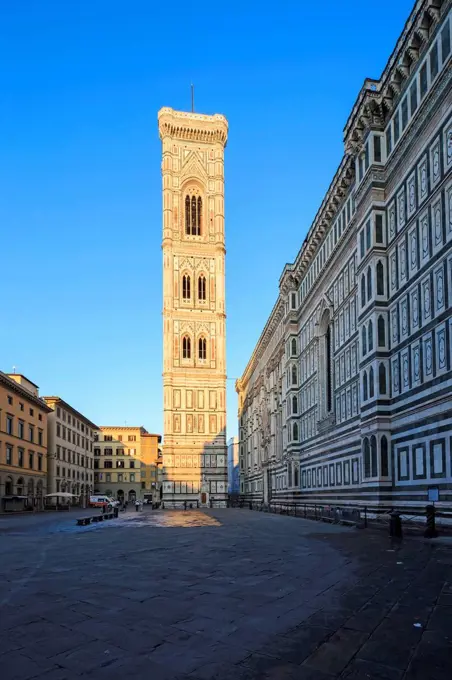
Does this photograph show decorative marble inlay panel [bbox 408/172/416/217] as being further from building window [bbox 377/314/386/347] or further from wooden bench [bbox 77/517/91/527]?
wooden bench [bbox 77/517/91/527]

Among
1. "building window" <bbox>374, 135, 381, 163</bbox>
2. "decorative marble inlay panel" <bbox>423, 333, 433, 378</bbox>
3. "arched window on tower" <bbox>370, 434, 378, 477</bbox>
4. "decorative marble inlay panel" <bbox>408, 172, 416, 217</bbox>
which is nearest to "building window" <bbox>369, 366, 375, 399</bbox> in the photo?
"arched window on tower" <bbox>370, 434, 378, 477</bbox>

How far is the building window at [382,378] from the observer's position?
3322 centimetres

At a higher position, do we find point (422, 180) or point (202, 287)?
point (202, 287)

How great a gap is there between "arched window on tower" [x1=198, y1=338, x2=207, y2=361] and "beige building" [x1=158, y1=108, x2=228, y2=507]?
15cm

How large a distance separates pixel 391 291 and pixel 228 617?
1035 inches

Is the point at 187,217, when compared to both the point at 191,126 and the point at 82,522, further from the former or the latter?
the point at 82,522

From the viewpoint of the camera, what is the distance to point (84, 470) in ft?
381

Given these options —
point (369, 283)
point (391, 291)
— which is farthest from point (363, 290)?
point (391, 291)

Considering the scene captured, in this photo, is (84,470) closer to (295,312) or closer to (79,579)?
(295,312)

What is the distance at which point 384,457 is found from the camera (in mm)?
32719

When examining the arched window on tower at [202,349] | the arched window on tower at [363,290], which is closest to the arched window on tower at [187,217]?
the arched window on tower at [202,349]

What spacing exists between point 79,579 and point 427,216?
22.5m

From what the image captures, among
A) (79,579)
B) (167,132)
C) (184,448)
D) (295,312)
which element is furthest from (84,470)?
(79,579)

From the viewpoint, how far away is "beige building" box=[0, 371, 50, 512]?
220ft
